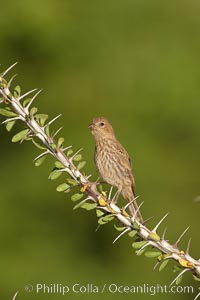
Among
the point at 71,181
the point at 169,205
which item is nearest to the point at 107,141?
the point at 71,181

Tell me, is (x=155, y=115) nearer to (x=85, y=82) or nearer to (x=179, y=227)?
(x=85, y=82)

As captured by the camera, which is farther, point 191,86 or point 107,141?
point 191,86

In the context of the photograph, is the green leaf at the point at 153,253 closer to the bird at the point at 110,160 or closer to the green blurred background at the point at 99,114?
the bird at the point at 110,160

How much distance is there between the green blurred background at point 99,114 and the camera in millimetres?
16984

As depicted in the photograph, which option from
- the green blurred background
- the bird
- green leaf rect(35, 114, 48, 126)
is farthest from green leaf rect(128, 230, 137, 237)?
the green blurred background

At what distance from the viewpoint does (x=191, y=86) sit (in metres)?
19.9

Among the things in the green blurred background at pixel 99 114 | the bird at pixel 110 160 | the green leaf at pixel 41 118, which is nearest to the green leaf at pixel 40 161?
the green leaf at pixel 41 118

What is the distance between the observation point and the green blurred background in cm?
1698

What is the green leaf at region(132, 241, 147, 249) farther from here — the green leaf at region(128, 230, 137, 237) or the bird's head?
the bird's head

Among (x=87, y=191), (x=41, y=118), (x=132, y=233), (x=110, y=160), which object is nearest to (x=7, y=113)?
(x=41, y=118)

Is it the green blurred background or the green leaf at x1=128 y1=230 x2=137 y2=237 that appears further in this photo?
the green blurred background

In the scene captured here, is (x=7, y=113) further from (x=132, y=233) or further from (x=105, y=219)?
(x=132, y=233)

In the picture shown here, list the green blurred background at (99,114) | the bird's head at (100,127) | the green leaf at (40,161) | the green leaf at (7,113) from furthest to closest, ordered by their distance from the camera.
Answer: the green blurred background at (99,114)
the bird's head at (100,127)
the green leaf at (40,161)
the green leaf at (7,113)

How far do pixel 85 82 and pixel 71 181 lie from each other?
52.7 ft
